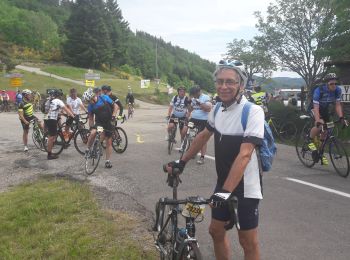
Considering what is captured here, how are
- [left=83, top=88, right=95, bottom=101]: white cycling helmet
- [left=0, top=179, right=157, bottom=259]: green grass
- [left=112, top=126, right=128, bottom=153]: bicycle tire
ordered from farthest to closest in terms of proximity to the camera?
1. [left=112, top=126, right=128, bottom=153]: bicycle tire
2. [left=83, top=88, right=95, bottom=101]: white cycling helmet
3. [left=0, top=179, right=157, bottom=259]: green grass

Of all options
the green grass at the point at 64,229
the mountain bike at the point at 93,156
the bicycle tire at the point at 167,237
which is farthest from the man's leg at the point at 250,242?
the mountain bike at the point at 93,156

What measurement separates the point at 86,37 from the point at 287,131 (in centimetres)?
7354

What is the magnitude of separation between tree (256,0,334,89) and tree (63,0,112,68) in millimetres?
60948

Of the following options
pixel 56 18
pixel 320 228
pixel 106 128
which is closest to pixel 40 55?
pixel 56 18

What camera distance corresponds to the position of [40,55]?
90.1 metres

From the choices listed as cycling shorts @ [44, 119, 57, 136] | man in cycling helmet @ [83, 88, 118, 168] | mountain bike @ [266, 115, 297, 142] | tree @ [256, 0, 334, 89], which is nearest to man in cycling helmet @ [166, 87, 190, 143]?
man in cycling helmet @ [83, 88, 118, 168]

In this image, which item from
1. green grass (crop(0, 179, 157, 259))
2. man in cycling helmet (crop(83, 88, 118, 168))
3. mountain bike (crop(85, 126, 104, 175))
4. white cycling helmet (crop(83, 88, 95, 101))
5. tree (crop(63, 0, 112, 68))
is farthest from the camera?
tree (crop(63, 0, 112, 68))

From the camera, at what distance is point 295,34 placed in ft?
83.8

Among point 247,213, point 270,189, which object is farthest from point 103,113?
point 247,213

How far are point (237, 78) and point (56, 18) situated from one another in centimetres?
15470

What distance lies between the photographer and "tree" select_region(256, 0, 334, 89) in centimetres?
2462

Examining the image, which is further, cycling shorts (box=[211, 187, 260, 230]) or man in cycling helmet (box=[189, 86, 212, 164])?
man in cycling helmet (box=[189, 86, 212, 164])

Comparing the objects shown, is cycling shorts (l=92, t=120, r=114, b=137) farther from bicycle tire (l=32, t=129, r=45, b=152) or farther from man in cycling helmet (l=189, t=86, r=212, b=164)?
bicycle tire (l=32, t=129, r=45, b=152)

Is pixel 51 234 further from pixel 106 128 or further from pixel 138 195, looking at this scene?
pixel 106 128
